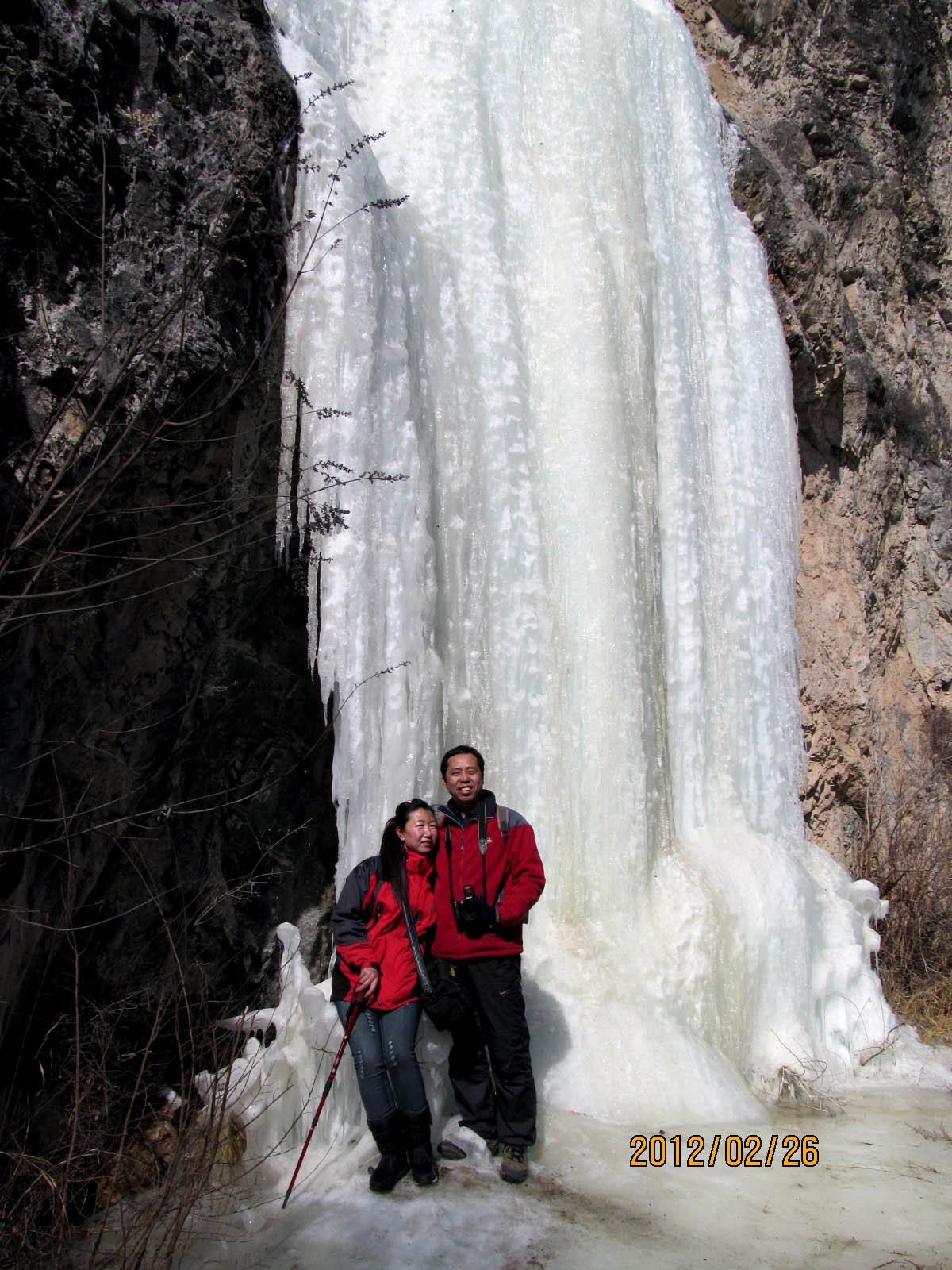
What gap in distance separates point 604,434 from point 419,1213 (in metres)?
3.84

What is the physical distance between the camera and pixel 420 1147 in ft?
10.7

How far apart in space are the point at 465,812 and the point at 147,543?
1.51m

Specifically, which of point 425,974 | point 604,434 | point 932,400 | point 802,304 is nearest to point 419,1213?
point 425,974

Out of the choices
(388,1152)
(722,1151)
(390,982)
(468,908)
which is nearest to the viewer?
(388,1152)

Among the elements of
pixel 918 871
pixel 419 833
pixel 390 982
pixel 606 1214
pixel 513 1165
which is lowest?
pixel 606 1214

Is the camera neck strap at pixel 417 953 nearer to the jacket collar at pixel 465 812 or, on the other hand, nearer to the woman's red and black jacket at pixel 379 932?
the woman's red and black jacket at pixel 379 932

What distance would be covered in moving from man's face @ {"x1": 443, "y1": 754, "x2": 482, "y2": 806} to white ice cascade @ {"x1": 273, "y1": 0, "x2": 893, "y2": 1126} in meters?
0.65

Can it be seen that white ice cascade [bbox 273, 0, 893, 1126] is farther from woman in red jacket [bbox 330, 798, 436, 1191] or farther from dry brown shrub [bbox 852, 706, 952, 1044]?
woman in red jacket [bbox 330, 798, 436, 1191]

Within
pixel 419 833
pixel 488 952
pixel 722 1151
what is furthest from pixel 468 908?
pixel 722 1151

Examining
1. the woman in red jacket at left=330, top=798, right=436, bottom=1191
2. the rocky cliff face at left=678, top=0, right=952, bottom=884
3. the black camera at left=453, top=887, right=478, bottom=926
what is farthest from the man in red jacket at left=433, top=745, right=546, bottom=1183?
the rocky cliff face at left=678, top=0, right=952, bottom=884

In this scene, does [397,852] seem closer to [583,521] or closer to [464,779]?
[464,779]

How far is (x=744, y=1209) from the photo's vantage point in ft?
11.0

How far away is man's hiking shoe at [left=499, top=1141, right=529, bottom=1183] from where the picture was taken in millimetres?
3371

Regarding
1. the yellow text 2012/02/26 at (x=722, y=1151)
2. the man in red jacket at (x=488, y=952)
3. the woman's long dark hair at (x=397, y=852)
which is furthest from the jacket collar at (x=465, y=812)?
the yellow text 2012/02/26 at (x=722, y=1151)
